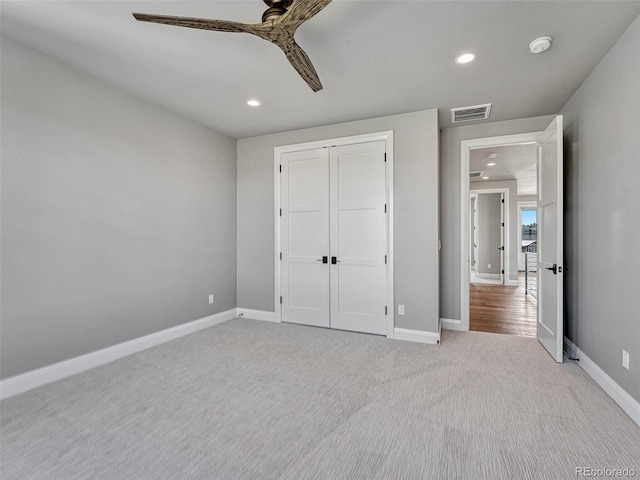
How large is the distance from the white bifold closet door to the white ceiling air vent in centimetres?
91

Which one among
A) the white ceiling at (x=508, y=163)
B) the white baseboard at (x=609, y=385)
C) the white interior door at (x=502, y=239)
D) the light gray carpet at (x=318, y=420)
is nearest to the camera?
the light gray carpet at (x=318, y=420)

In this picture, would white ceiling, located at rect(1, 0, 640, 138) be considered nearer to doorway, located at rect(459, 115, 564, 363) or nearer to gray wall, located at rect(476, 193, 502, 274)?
doorway, located at rect(459, 115, 564, 363)

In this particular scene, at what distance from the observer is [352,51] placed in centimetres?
238

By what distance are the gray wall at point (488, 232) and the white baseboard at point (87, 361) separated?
303 inches

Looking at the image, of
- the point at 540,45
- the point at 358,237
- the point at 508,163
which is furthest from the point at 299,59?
the point at 508,163

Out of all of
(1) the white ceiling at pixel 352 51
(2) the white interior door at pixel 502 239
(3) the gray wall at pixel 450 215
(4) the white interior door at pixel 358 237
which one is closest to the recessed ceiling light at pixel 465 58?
(1) the white ceiling at pixel 352 51

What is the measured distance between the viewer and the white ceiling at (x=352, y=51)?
1.94 m

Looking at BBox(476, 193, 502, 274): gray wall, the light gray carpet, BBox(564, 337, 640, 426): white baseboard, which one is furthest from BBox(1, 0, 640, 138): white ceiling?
BBox(476, 193, 502, 274): gray wall

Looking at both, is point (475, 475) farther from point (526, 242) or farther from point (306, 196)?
point (526, 242)

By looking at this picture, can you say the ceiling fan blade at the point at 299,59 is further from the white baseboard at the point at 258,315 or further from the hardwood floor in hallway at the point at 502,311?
the hardwood floor in hallway at the point at 502,311

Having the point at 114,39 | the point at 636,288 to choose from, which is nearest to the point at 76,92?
the point at 114,39

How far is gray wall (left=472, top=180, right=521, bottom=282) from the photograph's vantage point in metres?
7.52

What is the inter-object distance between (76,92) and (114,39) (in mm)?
761

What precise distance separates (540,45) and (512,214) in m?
6.31
